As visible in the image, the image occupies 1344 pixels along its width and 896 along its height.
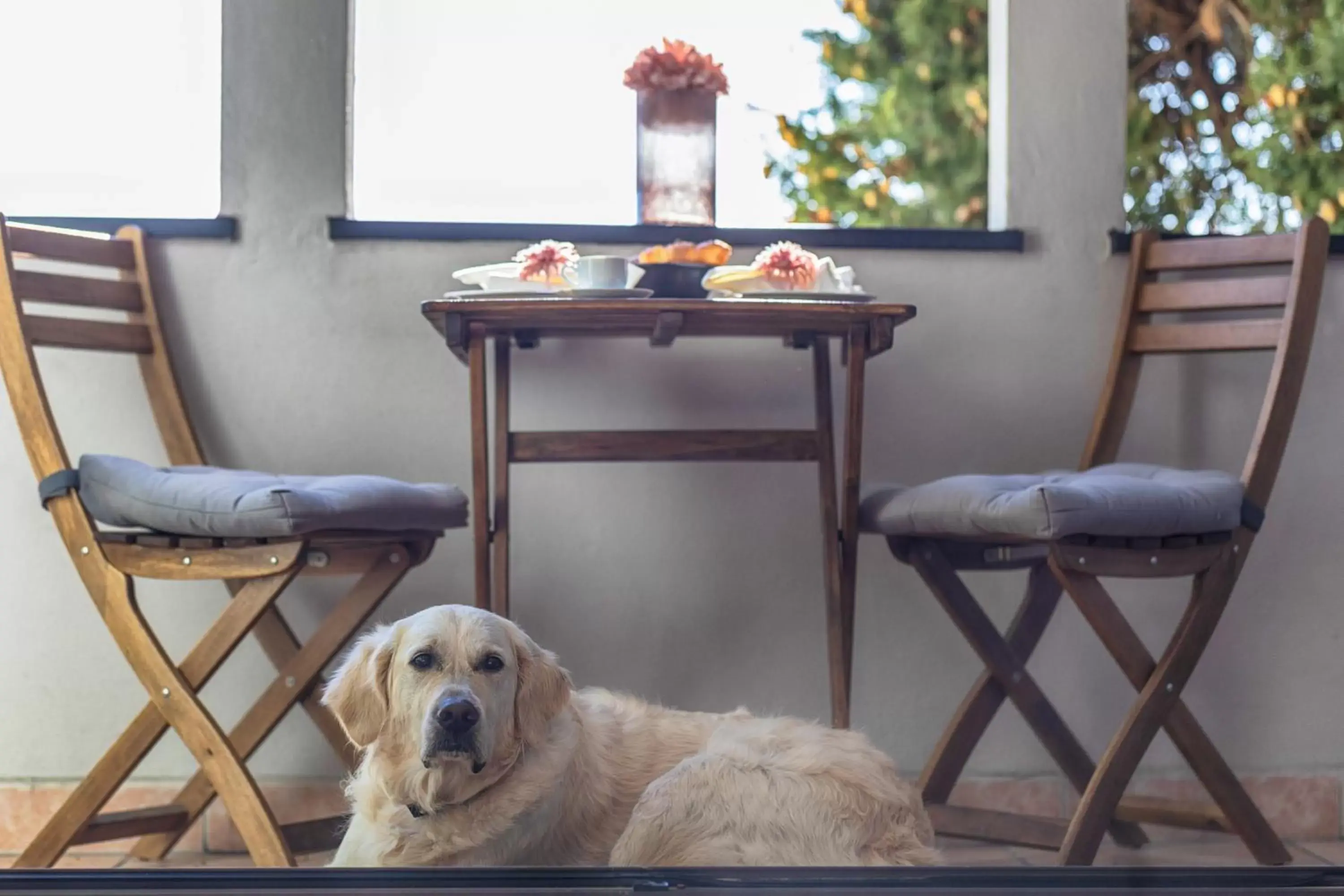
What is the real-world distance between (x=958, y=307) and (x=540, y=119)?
1447 mm

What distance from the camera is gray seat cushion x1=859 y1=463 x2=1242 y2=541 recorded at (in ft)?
6.92

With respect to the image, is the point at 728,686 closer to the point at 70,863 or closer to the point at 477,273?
the point at 477,273

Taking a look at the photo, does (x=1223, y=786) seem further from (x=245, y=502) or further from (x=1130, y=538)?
(x=245, y=502)

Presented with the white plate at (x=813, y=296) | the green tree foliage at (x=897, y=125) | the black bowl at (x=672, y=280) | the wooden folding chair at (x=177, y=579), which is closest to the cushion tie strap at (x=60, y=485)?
the wooden folding chair at (x=177, y=579)

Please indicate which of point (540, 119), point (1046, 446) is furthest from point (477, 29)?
point (1046, 446)

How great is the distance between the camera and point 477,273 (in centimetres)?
249

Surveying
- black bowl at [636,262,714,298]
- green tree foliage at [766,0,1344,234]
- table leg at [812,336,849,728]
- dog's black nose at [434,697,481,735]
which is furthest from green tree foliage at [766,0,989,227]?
dog's black nose at [434,697,481,735]

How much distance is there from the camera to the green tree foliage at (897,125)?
200 inches

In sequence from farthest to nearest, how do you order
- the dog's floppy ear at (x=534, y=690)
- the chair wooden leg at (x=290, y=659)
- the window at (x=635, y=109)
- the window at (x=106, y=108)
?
the window at (x=635, y=109)
the window at (x=106, y=108)
the chair wooden leg at (x=290, y=659)
the dog's floppy ear at (x=534, y=690)

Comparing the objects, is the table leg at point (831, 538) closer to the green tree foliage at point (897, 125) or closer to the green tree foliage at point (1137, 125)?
the green tree foliage at point (1137, 125)

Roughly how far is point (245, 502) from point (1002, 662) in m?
A: 1.37

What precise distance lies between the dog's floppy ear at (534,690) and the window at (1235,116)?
3500mm

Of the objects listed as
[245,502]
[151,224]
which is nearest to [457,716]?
[245,502]

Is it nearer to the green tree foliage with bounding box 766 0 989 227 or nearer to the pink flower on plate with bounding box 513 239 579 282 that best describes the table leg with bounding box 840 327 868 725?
the pink flower on plate with bounding box 513 239 579 282
